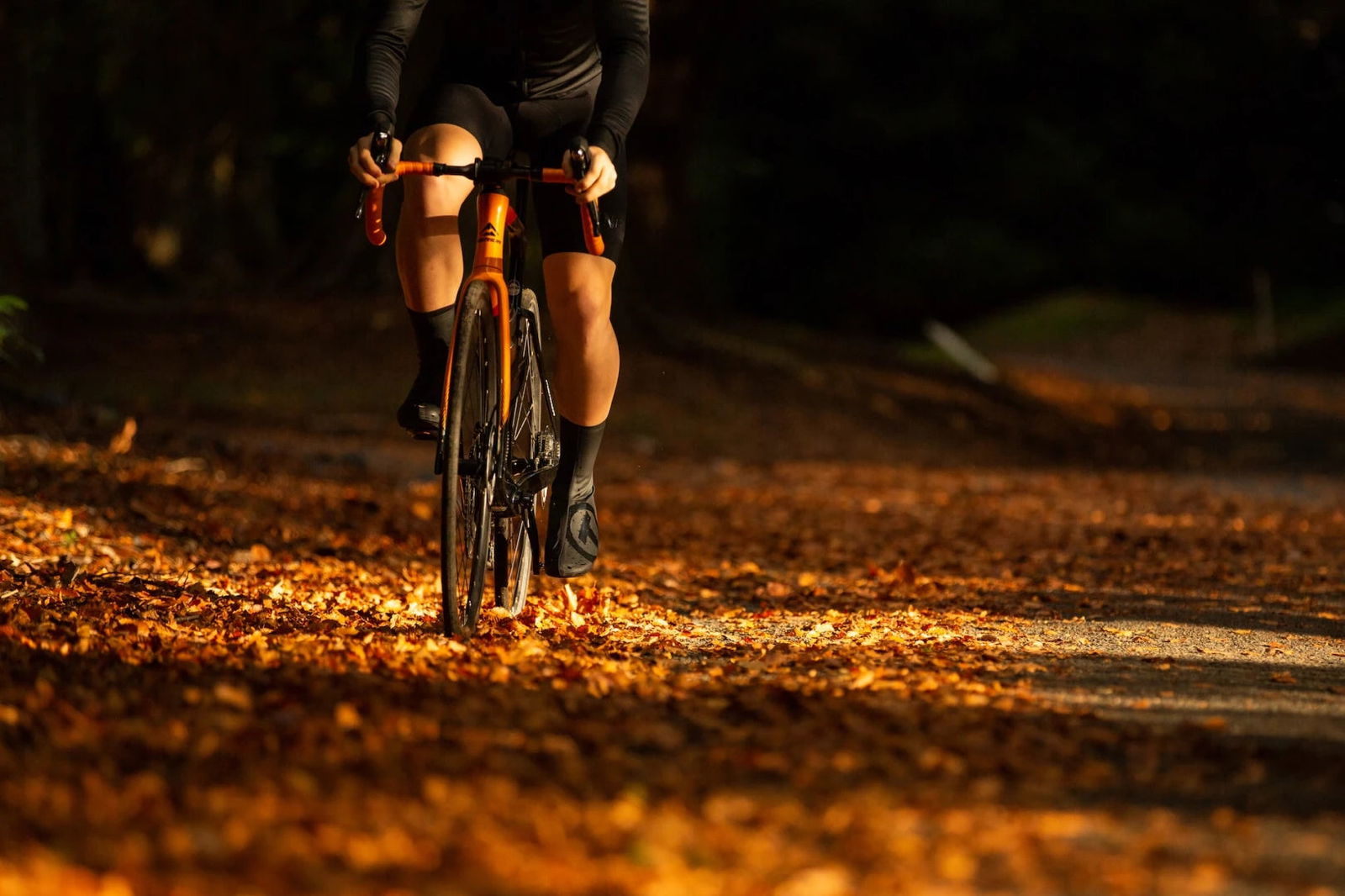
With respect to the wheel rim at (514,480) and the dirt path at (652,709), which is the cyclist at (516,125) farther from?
the dirt path at (652,709)

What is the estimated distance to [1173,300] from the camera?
4238 cm

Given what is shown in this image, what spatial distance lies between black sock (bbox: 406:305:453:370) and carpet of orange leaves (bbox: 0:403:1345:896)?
0.79 meters

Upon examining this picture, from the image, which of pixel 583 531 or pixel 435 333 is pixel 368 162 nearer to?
pixel 435 333

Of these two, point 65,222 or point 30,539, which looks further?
point 65,222

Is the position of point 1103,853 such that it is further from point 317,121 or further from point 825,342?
point 317,121

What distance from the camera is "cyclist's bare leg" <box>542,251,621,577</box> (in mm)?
5270

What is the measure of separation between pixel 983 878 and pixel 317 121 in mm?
22179

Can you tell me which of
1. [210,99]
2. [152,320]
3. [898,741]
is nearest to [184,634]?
[898,741]

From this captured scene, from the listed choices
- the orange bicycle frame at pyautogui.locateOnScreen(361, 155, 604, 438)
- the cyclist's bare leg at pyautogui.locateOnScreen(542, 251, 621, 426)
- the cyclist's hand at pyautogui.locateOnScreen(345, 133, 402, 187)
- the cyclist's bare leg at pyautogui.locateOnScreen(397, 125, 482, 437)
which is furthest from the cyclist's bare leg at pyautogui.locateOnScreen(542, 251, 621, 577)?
the cyclist's hand at pyautogui.locateOnScreen(345, 133, 402, 187)

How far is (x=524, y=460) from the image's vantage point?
17.2 feet

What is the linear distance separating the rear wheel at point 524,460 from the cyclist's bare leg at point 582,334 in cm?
7

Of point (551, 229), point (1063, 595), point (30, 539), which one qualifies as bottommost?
point (30, 539)

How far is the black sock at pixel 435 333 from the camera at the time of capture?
16.7 ft

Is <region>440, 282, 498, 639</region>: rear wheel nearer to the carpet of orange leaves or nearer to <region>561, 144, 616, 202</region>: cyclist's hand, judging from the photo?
the carpet of orange leaves
